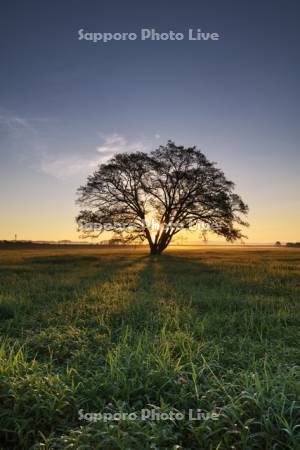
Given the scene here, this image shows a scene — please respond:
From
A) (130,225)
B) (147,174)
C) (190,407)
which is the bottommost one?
(190,407)

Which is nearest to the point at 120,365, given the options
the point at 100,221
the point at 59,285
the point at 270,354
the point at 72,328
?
the point at 72,328

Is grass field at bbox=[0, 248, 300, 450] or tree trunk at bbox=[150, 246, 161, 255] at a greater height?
tree trunk at bbox=[150, 246, 161, 255]

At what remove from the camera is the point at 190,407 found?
3506 mm

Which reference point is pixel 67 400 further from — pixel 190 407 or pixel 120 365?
pixel 190 407

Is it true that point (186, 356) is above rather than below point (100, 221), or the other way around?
below

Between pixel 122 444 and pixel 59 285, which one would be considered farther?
pixel 59 285

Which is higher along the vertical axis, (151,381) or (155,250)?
(155,250)

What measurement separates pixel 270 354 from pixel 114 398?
265 centimetres

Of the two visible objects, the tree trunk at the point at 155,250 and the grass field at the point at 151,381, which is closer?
the grass field at the point at 151,381

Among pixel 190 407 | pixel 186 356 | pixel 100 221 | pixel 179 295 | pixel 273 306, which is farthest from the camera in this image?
pixel 100 221

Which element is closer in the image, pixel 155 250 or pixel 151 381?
pixel 151 381

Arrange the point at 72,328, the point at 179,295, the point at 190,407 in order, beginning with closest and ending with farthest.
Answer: the point at 190,407 → the point at 72,328 → the point at 179,295

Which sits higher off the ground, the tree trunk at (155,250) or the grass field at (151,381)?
the tree trunk at (155,250)

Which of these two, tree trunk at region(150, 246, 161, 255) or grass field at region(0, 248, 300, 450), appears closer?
grass field at region(0, 248, 300, 450)
